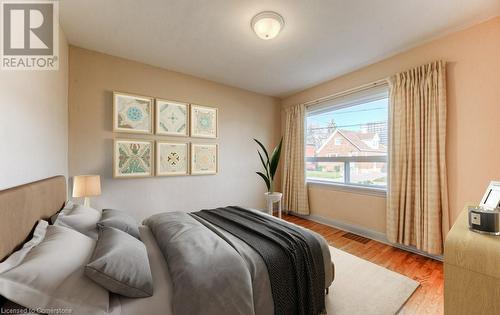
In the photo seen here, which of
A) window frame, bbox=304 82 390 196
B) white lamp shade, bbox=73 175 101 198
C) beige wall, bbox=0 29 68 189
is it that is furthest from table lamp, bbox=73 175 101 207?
window frame, bbox=304 82 390 196

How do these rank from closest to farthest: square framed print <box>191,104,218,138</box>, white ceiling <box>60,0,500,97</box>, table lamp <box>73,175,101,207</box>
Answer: white ceiling <box>60,0,500,97</box>
table lamp <box>73,175,101,207</box>
square framed print <box>191,104,218,138</box>

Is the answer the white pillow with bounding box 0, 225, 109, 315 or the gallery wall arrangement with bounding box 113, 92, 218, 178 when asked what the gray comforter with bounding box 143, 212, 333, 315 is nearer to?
the white pillow with bounding box 0, 225, 109, 315

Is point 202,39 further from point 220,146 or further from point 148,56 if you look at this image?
point 220,146

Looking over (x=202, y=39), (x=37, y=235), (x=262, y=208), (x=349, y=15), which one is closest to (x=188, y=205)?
(x=262, y=208)

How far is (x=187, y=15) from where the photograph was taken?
5.85ft

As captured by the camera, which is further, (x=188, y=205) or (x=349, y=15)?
(x=188, y=205)

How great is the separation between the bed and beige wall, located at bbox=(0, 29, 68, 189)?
13cm

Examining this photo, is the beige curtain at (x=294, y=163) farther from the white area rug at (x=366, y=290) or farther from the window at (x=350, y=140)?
the white area rug at (x=366, y=290)

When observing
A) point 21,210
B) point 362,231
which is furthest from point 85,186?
point 362,231

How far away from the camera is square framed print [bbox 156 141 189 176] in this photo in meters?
2.75

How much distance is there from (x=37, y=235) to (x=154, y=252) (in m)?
0.60

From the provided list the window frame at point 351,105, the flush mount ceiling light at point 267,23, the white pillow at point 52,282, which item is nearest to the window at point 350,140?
the window frame at point 351,105

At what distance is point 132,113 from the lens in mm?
2566

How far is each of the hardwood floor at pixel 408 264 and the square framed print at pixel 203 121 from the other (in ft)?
7.66
